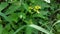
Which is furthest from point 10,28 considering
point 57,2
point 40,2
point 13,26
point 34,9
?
point 57,2

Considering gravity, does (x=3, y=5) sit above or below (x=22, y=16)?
Answer: above

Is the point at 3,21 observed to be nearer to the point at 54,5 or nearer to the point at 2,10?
the point at 2,10

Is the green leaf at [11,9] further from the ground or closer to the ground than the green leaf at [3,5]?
closer to the ground

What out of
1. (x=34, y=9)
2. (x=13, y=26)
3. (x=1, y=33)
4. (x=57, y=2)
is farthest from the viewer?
(x=57, y=2)

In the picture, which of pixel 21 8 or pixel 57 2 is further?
pixel 57 2

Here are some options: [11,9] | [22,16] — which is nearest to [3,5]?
[11,9]

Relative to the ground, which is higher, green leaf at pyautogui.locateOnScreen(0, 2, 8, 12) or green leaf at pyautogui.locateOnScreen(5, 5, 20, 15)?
green leaf at pyautogui.locateOnScreen(0, 2, 8, 12)

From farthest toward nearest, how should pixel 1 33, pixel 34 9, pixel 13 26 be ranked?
pixel 34 9 → pixel 13 26 → pixel 1 33

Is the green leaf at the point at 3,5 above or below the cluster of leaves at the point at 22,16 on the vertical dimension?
above

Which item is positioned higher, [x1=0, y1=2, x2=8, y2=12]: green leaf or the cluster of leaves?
[x1=0, y1=2, x2=8, y2=12]: green leaf

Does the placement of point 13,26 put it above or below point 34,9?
below

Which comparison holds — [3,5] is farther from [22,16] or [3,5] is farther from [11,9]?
[22,16]
